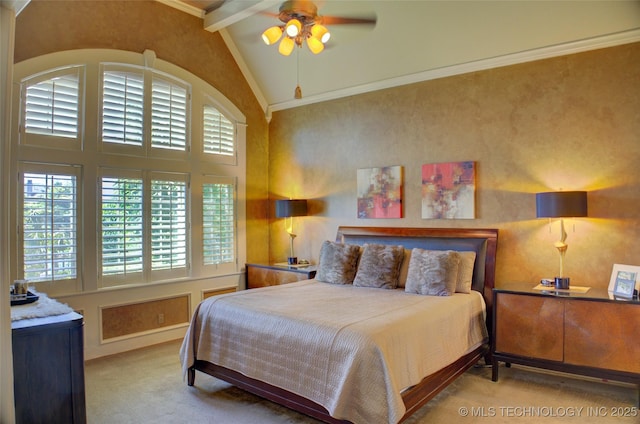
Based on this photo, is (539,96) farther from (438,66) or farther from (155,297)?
(155,297)

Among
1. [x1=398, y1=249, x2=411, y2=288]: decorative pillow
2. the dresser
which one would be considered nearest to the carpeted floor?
the dresser

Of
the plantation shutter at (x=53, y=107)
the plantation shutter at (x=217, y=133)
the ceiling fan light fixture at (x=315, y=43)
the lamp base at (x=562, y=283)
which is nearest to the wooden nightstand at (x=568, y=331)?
the lamp base at (x=562, y=283)

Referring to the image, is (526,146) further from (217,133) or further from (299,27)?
(217,133)

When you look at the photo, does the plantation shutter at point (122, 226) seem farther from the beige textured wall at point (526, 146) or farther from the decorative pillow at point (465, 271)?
the decorative pillow at point (465, 271)

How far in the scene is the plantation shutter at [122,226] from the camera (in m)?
4.46

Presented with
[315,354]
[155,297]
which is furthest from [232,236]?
[315,354]

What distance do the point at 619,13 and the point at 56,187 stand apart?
529 cm

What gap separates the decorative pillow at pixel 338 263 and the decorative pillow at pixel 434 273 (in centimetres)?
71

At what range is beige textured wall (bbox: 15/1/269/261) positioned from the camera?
4.05 metres

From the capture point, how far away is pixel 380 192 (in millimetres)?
5184

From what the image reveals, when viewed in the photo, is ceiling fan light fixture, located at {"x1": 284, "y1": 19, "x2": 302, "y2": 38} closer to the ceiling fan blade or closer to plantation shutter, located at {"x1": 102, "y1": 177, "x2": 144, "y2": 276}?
the ceiling fan blade

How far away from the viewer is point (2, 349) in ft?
5.86

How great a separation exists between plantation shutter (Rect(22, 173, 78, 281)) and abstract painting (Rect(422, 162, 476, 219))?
3693mm

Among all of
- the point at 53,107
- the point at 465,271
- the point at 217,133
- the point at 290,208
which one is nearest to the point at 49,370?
the point at 53,107
